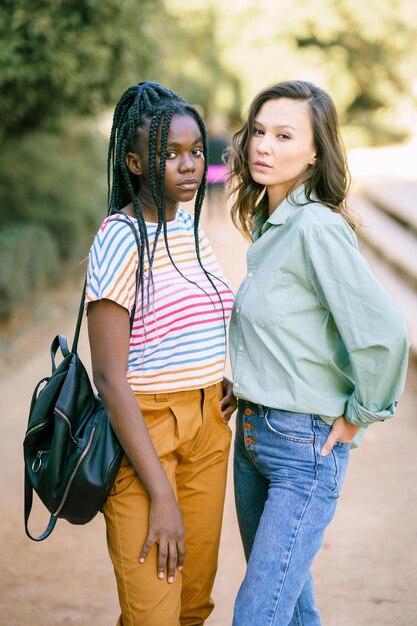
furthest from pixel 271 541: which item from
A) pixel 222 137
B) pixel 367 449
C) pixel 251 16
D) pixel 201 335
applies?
pixel 251 16

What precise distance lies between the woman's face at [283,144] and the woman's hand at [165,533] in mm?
940

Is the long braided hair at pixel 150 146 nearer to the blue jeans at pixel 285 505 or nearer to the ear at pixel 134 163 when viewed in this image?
the ear at pixel 134 163

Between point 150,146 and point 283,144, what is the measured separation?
0.39m

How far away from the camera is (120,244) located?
2.01 metres

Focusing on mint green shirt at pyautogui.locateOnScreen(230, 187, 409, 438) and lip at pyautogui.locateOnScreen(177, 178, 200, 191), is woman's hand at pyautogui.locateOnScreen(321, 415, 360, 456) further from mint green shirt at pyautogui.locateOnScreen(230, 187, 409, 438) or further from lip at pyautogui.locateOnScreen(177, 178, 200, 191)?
lip at pyautogui.locateOnScreen(177, 178, 200, 191)

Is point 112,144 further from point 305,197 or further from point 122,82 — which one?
point 122,82

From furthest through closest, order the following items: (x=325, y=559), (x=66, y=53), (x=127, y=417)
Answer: (x=66, y=53) < (x=325, y=559) < (x=127, y=417)

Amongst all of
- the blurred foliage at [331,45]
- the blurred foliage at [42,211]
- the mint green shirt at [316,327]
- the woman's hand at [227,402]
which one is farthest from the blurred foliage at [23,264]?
the blurred foliage at [331,45]

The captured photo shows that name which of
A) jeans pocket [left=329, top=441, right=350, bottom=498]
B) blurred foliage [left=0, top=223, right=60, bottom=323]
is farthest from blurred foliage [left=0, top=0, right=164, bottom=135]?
jeans pocket [left=329, top=441, right=350, bottom=498]

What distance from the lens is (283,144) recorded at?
2217 millimetres

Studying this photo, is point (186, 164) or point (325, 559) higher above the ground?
point (186, 164)

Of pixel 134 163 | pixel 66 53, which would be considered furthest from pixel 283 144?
pixel 66 53

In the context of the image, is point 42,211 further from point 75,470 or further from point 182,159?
point 75,470

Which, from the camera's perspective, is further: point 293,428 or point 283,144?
point 283,144
